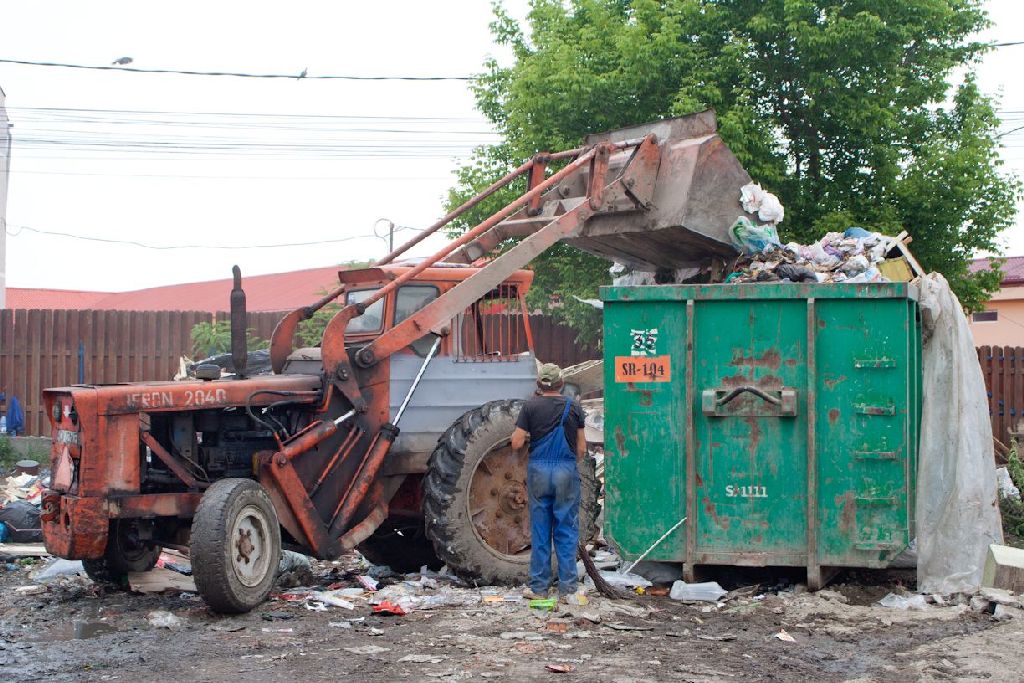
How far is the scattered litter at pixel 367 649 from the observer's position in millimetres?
6367

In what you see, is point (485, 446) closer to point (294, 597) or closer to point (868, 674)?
point (294, 597)

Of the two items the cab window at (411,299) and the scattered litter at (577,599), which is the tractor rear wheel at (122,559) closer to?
the cab window at (411,299)

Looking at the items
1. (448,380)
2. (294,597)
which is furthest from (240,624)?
(448,380)

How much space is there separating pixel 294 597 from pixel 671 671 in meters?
2.91

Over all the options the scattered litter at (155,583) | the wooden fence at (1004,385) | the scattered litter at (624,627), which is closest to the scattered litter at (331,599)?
the scattered litter at (155,583)

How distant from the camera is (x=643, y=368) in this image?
8047mm

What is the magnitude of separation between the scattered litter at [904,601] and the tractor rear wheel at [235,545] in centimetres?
400

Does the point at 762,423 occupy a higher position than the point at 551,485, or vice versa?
the point at 762,423

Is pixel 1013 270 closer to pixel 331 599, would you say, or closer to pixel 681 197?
pixel 681 197

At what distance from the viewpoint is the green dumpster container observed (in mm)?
7672

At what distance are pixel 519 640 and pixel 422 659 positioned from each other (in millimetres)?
663

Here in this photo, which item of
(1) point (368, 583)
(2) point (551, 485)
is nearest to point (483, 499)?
(2) point (551, 485)

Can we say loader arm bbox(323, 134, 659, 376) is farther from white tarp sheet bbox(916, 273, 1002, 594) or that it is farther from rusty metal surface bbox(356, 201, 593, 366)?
white tarp sheet bbox(916, 273, 1002, 594)

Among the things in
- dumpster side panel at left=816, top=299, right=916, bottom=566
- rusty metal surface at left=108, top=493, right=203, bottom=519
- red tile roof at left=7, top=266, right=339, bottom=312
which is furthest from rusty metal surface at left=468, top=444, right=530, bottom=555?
red tile roof at left=7, top=266, right=339, bottom=312
